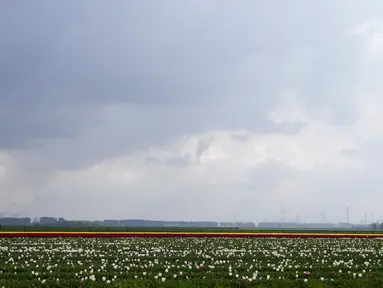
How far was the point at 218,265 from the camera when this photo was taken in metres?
18.3

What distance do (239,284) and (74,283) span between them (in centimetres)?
481

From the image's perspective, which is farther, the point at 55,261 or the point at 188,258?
the point at 188,258

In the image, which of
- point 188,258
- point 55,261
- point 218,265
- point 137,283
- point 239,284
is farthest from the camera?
point 188,258

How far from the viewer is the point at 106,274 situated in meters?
15.2

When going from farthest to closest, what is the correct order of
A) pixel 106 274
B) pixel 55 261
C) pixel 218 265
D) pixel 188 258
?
pixel 188 258 → pixel 55 261 → pixel 218 265 → pixel 106 274

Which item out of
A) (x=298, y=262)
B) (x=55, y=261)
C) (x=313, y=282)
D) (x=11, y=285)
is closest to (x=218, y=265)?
(x=298, y=262)

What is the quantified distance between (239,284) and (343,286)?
9.77ft

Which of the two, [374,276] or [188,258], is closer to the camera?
[374,276]

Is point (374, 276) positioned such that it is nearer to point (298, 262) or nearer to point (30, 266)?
point (298, 262)

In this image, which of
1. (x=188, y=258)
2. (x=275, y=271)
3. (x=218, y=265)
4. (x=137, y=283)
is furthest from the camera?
(x=188, y=258)

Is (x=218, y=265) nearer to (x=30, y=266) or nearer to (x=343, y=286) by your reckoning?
(x=343, y=286)

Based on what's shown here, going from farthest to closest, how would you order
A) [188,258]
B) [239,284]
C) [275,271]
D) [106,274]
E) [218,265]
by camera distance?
1. [188,258]
2. [218,265]
3. [275,271]
4. [106,274]
5. [239,284]

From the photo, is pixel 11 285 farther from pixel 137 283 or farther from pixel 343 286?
pixel 343 286

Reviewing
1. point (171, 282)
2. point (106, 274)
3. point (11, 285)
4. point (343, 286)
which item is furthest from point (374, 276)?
point (11, 285)
